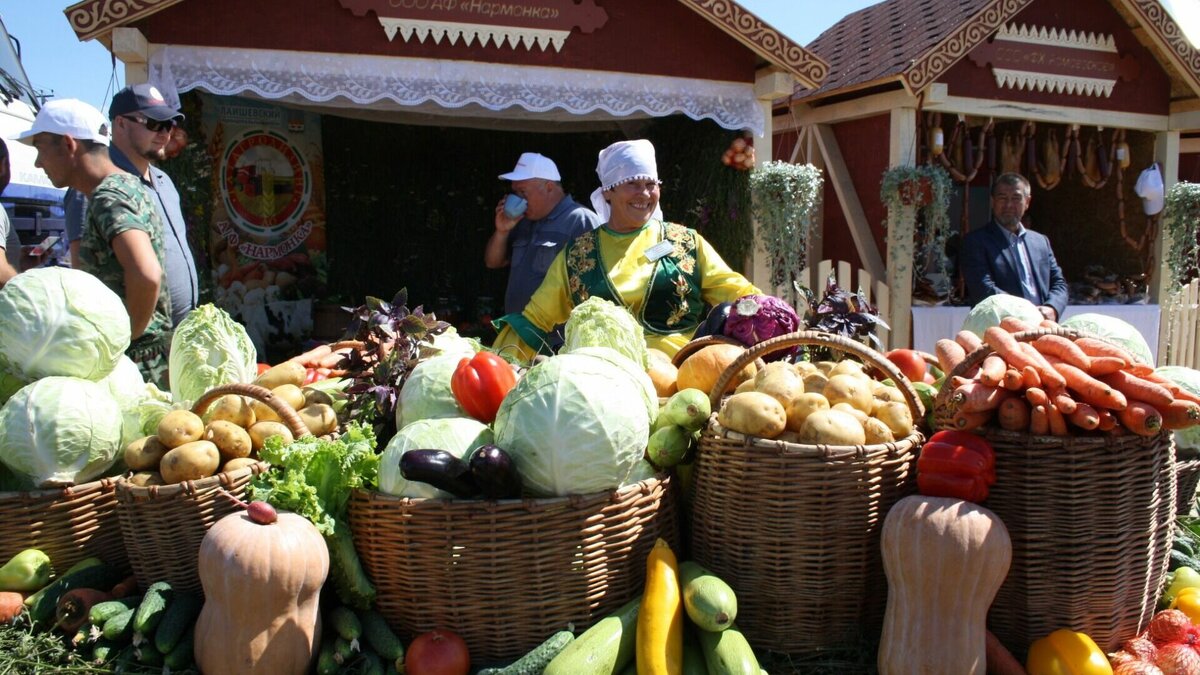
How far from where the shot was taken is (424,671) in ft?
6.50

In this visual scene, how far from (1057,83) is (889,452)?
7.25 meters

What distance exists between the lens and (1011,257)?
5.95 m

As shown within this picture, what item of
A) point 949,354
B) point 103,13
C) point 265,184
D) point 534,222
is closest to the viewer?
point 949,354

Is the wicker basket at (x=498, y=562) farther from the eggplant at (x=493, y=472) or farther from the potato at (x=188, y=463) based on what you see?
the potato at (x=188, y=463)

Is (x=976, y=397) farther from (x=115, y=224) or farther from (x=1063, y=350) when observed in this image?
(x=115, y=224)

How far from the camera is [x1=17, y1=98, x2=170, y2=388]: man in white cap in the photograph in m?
3.01

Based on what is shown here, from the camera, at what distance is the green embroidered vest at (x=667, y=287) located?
3607 mm

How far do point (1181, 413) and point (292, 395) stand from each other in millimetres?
2446

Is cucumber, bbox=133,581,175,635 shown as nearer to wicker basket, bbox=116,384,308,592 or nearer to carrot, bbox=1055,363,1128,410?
wicker basket, bbox=116,384,308,592

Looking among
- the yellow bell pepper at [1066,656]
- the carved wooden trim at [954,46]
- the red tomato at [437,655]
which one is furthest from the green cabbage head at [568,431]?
the carved wooden trim at [954,46]

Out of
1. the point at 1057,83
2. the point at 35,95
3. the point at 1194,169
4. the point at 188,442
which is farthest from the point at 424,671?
the point at 1194,169

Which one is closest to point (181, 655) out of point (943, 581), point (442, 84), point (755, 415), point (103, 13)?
point (755, 415)

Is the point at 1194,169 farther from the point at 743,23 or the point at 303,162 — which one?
the point at 303,162

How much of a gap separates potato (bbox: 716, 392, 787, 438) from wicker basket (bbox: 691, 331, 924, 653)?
24 mm
